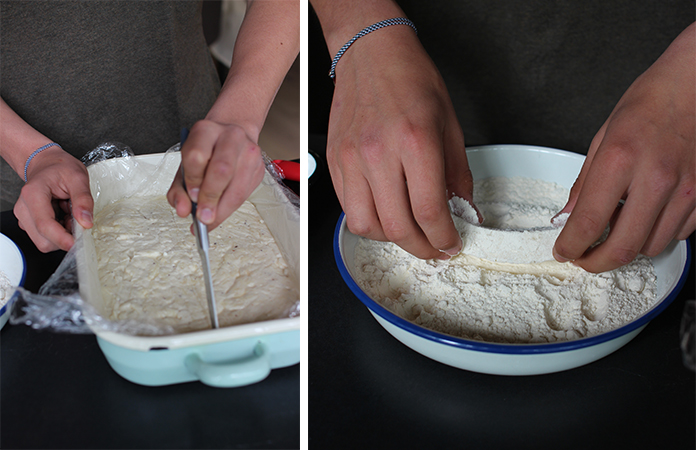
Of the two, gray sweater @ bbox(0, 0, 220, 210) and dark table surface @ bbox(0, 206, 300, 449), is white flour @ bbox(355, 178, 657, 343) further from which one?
gray sweater @ bbox(0, 0, 220, 210)

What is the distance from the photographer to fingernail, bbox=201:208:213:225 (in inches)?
11.8

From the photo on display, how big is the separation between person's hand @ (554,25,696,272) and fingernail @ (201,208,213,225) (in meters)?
0.26

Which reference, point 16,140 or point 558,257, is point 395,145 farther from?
point 16,140

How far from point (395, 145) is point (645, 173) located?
174mm

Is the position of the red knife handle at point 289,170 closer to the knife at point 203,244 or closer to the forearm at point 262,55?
the forearm at point 262,55

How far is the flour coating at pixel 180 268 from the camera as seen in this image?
1.17ft

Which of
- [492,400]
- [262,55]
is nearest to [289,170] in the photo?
[262,55]

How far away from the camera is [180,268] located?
0.41m

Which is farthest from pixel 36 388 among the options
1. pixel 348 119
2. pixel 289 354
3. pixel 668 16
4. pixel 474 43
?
pixel 668 16

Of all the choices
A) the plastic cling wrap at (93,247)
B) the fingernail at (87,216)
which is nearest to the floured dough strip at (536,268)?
the plastic cling wrap at (93,247)

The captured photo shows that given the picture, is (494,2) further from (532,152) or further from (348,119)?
(348,119)

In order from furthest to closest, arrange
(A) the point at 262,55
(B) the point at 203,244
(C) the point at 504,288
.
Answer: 1. (A) the point at 262,55
2. (C) the point at 504,288
3. (B) the point at 203,244

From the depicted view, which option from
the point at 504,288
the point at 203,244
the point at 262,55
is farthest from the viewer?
the point at 262,55

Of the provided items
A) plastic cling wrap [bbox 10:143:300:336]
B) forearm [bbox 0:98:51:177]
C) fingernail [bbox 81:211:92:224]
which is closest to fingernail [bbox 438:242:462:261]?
plastic cling wrap [bbox 10:143:300:336]
